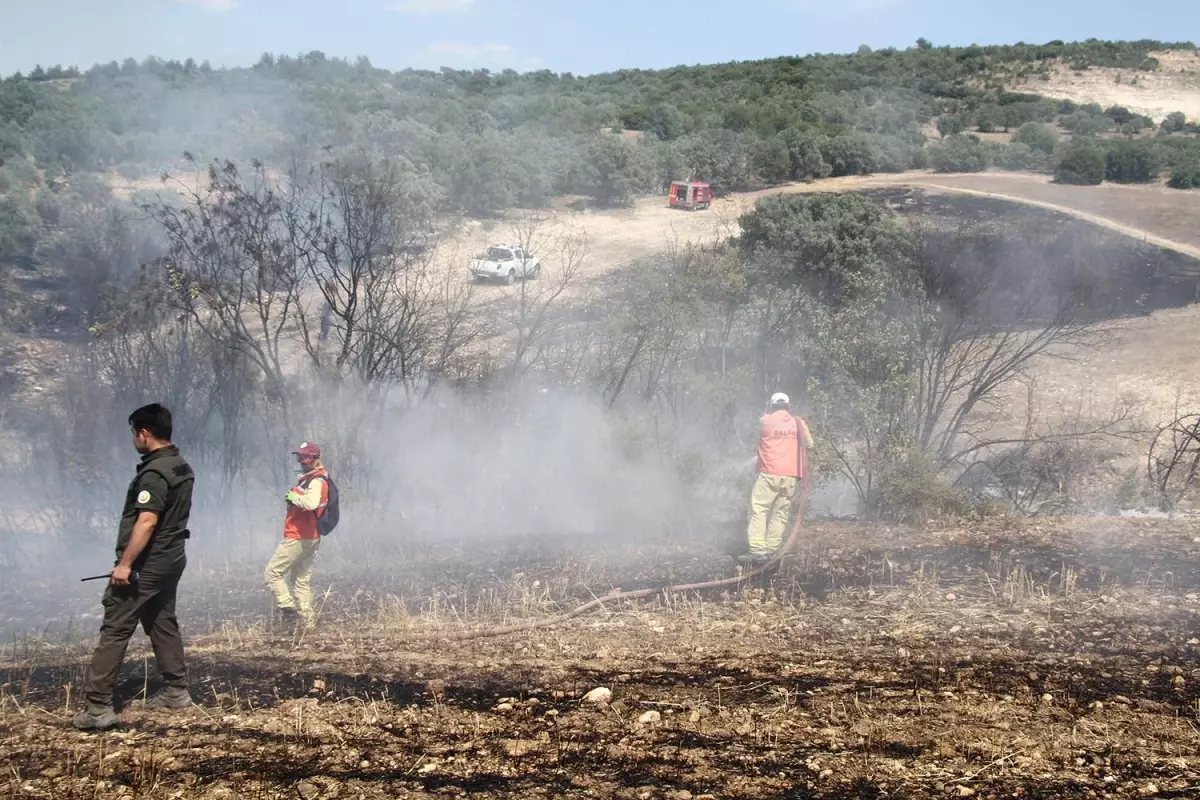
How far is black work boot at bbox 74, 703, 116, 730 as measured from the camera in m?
4.50

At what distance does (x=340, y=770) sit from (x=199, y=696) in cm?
138

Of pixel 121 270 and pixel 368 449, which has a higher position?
pixel 121 270

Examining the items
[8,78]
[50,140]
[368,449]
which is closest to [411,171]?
[50,140]

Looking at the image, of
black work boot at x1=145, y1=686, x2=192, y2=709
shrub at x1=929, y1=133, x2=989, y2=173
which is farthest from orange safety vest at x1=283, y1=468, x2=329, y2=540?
shrub at x1=929, y1=133, x2=989, y2=173

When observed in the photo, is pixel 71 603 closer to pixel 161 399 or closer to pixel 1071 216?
pixel 161 399

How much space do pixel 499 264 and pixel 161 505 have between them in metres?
20.4

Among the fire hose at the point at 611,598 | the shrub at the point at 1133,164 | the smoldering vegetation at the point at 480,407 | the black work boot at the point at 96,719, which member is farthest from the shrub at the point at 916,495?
the shrub at the point at 1133,164

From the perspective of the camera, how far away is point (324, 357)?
12891 mm

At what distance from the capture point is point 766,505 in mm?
7699

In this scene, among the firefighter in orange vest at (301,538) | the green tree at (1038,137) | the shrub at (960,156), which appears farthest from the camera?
the green tree at (1038,137)

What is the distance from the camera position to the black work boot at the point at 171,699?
15.7 ft

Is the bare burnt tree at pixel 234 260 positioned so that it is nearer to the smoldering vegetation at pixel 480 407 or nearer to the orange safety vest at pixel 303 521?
the smoldering vegetation at pixel 480 407

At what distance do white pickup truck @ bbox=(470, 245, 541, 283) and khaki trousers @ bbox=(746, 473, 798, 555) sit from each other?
16.9m

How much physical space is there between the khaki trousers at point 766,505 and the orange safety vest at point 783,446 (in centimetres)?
7
